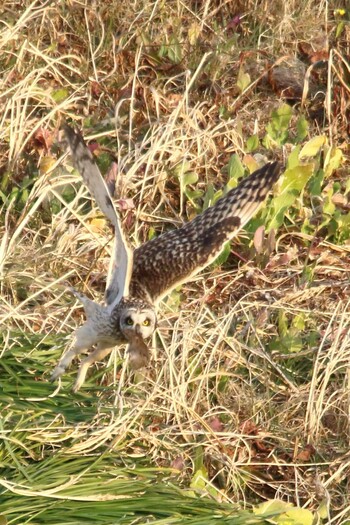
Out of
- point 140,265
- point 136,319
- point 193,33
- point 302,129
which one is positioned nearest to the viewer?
point 136,319

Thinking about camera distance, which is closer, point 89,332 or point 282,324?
point 89,332

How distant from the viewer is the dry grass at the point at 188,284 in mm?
5145

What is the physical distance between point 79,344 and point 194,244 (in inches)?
27.4

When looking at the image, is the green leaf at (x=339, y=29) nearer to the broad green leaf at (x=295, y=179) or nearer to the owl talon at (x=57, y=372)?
the broad green leaf at (x=295, y=179)

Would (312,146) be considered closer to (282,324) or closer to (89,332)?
(282,324)

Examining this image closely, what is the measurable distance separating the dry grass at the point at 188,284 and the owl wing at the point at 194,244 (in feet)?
1.32

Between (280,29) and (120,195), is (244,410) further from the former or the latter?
(280,29)

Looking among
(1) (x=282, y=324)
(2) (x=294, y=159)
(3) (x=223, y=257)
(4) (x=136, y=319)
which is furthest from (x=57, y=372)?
(2) (x=294, y=159)

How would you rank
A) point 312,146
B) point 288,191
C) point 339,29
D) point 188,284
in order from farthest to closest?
point 339,29 → point 312,146 → point 288,191 → point 188,284

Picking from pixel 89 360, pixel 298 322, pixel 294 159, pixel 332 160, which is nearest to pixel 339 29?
pixel 332 160

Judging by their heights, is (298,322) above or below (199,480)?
below

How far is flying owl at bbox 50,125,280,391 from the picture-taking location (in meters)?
4.67

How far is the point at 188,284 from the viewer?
20.9ft

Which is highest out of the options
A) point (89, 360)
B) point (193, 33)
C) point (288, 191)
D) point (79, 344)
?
point (79, 344)
